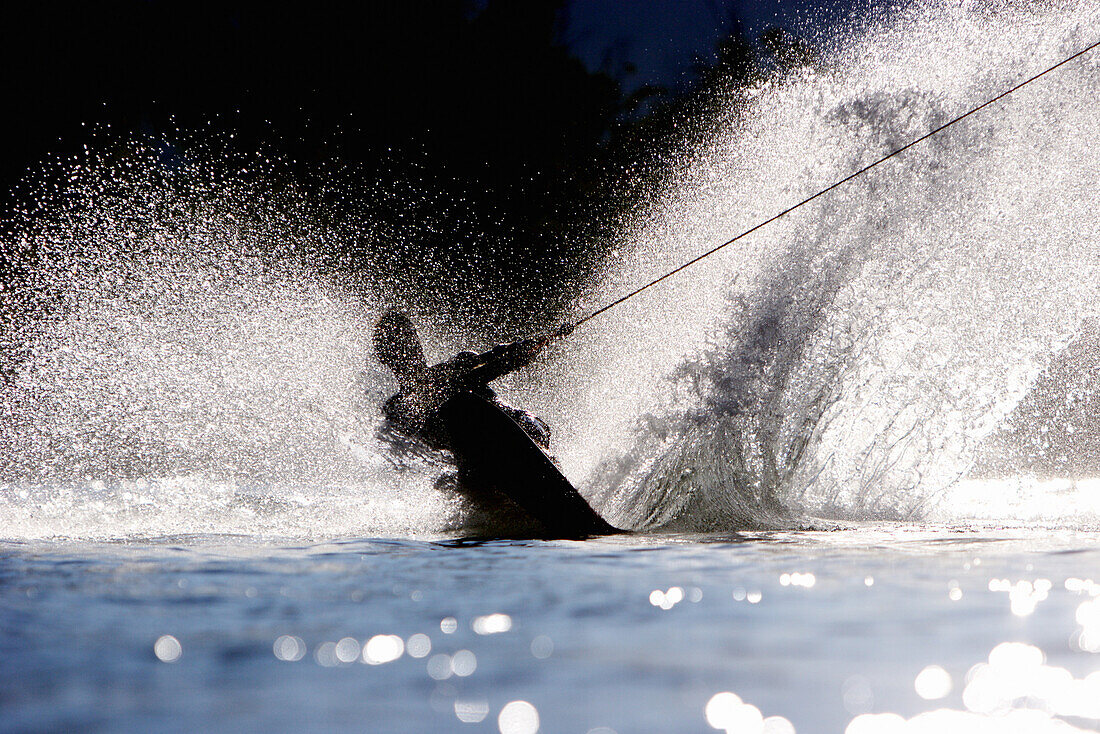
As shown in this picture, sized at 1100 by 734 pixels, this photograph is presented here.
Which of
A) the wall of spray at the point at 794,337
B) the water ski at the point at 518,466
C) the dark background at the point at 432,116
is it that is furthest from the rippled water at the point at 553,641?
the dark background at the point at 432,116

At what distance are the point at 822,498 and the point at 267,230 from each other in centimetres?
1324

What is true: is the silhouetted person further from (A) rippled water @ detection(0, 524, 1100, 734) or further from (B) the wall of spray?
(A) rippled water @ detection(0, 524, 1100, 734)

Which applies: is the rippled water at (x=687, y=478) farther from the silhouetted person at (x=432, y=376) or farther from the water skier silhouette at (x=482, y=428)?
the silhouetted person at (x=432, y=376)

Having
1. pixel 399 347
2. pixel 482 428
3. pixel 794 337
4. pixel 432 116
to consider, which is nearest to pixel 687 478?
pixel 794 337

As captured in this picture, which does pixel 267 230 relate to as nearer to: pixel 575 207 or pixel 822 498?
pixel 575 207

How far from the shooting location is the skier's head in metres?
4.82

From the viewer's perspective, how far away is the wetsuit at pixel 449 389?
15.0 ft

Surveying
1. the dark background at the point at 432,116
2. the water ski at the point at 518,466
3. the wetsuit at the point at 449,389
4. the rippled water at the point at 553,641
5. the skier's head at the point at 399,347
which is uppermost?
the dark background at the point at 432,116

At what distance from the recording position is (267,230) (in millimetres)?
16156

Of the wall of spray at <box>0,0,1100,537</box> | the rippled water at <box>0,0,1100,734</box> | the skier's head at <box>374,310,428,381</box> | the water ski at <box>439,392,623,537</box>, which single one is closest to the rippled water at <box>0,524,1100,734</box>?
the rippled water at <box>0,0,1100,734</box>

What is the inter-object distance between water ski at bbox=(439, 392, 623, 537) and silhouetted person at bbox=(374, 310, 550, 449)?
13 centimetres

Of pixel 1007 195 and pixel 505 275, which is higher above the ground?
pixel 505 275

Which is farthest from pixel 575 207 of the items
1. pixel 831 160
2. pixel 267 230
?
pixel 831 160

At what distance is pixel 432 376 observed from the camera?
Result: 15.4 feet
